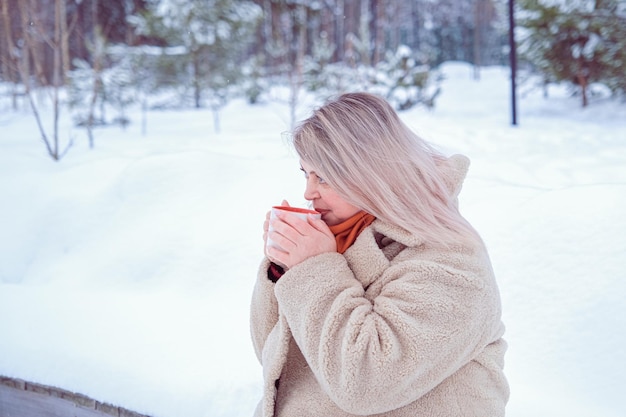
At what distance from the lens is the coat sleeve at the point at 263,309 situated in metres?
1.43

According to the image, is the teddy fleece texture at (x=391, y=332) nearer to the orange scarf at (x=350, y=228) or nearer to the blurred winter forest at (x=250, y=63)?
the orange scarf at (x=350, y=228)

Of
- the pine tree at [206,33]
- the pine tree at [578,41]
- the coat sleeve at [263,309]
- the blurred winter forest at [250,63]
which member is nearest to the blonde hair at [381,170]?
the coat sleeve at [263,309]

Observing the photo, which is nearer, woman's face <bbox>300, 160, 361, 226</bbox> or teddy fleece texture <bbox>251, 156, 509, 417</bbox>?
teddy fleece texture <bbox>251, 156, 509, 417</bbox>

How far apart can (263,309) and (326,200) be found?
1.08ft

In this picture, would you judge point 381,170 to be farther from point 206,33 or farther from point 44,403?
point 206,33

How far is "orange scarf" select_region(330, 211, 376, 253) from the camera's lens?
1331 mm

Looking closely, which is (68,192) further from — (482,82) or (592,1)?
(482,82)

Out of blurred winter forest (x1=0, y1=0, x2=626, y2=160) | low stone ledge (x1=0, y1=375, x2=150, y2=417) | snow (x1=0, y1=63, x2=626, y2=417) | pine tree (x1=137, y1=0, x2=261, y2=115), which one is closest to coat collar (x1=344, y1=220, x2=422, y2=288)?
snow (x1=0, y1=63, x2=626, y2=417)

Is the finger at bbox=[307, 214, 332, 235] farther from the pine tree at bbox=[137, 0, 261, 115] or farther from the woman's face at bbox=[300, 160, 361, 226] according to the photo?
the pine tree at bbox=[137, 0, 261, 115]

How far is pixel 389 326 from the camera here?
1.14 metres

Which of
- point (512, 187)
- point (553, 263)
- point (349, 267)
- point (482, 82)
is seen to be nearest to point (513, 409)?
point (553, 263)

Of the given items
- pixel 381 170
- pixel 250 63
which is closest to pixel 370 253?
pixel 381 170

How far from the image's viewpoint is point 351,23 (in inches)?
1147

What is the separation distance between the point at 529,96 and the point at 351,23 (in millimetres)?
17202
